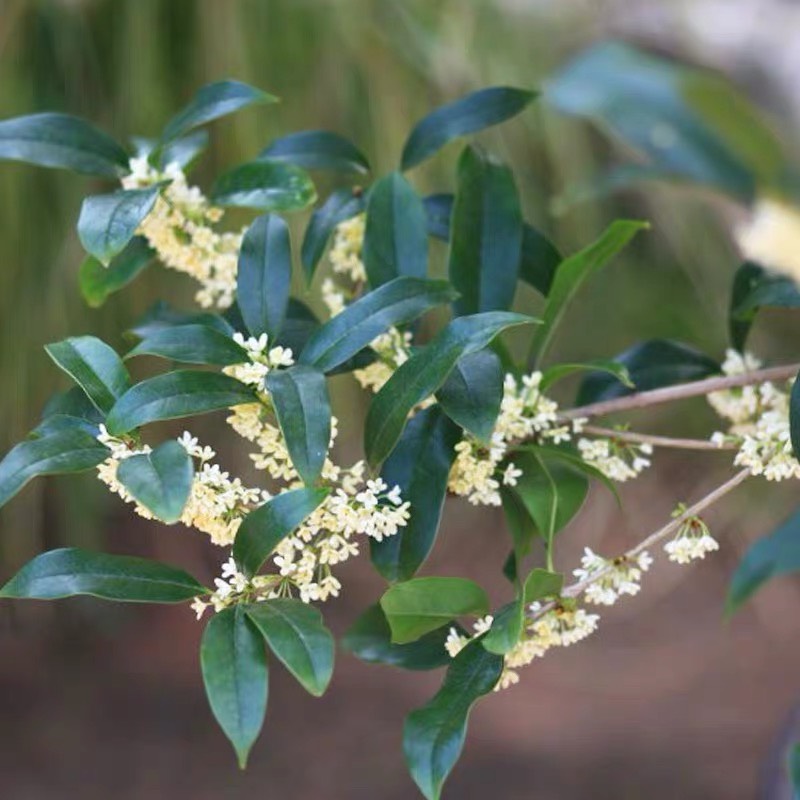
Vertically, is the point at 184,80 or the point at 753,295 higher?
the point at 753,295

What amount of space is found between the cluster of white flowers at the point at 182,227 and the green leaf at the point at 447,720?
250mm

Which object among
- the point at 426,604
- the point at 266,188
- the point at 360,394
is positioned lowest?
the point at 360,394

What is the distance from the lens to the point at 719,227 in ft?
5.53

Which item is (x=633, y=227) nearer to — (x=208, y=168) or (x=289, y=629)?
(x=289, y=629)

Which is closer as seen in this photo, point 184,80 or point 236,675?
point 236,675

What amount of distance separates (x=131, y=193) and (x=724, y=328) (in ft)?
4.15

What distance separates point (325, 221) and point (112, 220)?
0.48 ft

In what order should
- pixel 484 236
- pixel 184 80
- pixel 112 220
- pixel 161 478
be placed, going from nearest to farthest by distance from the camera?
pixel 161 478, pixel 112 220, pixel 484 236, pixel 184 80

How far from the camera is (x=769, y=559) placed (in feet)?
1.72

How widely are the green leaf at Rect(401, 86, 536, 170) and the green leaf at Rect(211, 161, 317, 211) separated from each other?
11cm

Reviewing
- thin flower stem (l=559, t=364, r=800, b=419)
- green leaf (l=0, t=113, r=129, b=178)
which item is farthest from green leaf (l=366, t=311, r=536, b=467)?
green leaf (l=0, t=113, r=129, b=178)

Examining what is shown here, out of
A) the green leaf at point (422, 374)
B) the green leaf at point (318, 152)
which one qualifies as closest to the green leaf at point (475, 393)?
the green leaf at point (422, 374)

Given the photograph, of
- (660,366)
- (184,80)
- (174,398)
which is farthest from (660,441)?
(184,80)

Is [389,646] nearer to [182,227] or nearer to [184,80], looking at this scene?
[182,227]
